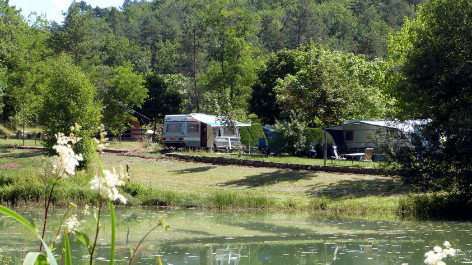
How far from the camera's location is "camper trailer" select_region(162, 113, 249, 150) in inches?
1254

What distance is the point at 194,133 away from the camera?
106ft

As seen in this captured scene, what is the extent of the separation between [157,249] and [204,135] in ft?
73.9

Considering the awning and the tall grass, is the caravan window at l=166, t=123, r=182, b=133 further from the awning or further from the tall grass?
the tall grass

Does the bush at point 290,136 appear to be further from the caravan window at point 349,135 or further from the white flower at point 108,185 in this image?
the white flower at point 108,185

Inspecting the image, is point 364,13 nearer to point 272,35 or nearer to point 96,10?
point 272,35

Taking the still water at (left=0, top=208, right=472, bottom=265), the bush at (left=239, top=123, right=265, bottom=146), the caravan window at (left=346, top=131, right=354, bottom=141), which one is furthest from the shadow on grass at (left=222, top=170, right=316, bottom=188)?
the bush at (left=239, top=123, right=265, bottom=146)

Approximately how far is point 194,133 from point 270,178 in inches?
460

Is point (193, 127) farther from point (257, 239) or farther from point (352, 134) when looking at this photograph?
point (257, 239)

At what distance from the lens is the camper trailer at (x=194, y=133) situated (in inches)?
1254

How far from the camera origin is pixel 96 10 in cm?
13512

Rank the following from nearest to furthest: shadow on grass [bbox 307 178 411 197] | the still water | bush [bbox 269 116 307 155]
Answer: the still water, shadow on grass [bbox 307 178 411 197], bush [bbox 269 116 307 155]

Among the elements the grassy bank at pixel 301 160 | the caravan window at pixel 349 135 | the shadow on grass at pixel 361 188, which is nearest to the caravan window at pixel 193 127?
the grassy bank at pixel 301 160

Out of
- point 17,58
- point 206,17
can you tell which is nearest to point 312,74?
point 206,17

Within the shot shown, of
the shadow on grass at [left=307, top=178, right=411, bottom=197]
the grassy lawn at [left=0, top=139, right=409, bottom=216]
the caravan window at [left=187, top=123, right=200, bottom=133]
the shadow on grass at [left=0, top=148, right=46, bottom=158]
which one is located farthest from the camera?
the caravan window at [left=187, top=123, right=200, bottom=133]
